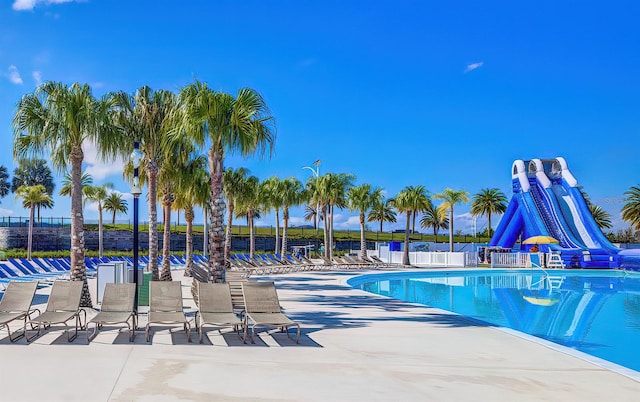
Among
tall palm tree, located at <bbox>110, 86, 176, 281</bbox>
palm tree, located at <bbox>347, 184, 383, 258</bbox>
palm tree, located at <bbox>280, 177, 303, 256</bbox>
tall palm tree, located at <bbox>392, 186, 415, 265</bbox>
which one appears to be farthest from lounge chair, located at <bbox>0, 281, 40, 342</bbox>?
tall palm tree, located at <bbox>392, 186, 415, 265</bbox>

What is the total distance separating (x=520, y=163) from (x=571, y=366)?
34376 millimetres

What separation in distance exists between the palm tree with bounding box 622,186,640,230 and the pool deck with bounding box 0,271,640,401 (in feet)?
153

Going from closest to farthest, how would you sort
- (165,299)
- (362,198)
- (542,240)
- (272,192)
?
1. (165,299)
2. (542,240)
3. (272,192)
4. (362,198)

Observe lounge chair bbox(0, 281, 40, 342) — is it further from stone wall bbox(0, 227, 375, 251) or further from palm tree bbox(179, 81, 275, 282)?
stone wall bbox(0, 227, 375, 251)

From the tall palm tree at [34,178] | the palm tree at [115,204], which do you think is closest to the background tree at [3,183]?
the tall palm tree at [34,178]

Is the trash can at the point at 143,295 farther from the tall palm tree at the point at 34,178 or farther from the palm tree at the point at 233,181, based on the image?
the tall palm tree at the point at 34,178

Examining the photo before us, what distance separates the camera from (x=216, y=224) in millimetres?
11758

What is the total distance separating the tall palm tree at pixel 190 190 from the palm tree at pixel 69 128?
21.7 feet

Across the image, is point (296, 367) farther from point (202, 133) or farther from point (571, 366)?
point (202, 133)

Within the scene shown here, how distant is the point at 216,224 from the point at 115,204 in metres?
51.4

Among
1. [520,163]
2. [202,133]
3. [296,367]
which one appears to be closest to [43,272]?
[202,133]

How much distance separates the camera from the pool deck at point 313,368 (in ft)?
17.8

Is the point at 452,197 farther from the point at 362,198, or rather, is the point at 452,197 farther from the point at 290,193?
the point at 290,193

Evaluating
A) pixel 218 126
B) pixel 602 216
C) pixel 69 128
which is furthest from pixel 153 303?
pixel 602 216
